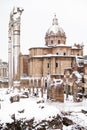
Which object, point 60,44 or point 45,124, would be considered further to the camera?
point 60,44

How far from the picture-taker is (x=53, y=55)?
43.5 metres

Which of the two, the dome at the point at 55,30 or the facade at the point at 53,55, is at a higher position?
the dome at the point at 55,30

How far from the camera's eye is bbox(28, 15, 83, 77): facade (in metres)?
43.5

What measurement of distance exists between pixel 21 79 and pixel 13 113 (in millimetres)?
31867

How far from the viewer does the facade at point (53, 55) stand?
4347 centimetres

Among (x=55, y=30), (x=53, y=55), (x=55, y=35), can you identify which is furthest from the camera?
(x=55, y=30)

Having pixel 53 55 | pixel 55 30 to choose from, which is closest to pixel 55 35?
pixel 55 30

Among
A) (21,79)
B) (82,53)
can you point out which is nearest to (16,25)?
(21,79)

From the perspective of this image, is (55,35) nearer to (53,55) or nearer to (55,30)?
(55,30)

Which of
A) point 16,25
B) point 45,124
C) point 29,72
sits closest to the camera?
point 45,124

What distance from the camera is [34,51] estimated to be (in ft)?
151

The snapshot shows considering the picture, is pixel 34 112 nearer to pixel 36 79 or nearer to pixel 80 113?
pixel 80 113

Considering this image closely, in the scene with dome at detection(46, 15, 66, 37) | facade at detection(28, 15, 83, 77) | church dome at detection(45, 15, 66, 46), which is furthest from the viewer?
dome at detection(46, 15, 66, 37)

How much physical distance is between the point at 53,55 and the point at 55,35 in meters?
5.47
